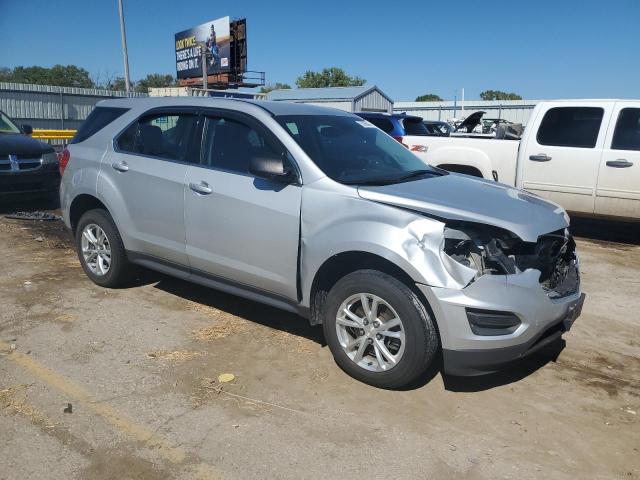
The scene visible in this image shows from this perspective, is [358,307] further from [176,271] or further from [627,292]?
[627,292]

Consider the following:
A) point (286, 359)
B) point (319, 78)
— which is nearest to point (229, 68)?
point (319, 78)

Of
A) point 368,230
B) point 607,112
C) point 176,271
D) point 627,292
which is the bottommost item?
point 627,292

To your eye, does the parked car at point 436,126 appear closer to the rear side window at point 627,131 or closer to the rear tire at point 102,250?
the rear side window at point 627,131

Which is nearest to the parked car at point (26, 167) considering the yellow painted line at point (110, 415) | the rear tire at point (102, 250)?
the rear tire at point (102, 250)

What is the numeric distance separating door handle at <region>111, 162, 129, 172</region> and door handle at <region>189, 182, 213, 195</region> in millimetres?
917

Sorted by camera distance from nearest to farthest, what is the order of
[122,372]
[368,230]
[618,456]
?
[618,456], [368,230], [122,372]

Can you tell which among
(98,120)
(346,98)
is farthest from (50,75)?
(98,120)

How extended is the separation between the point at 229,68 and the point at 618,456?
148 ft

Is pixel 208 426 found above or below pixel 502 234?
below

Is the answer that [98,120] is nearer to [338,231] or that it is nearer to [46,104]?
[338,231]

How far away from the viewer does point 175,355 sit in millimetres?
4129

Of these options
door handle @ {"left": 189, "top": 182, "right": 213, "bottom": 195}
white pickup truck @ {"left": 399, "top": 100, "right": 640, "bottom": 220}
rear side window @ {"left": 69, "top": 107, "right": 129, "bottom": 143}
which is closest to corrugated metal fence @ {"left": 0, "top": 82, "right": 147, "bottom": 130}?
rear side window @ {"left": 69, "top": 107, "right": 129, "bottom": 143}

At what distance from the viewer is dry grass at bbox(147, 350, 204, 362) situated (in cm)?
407

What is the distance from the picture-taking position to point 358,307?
146 inches
